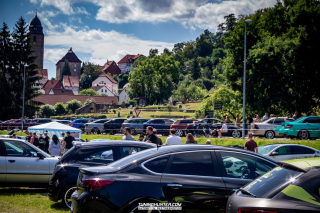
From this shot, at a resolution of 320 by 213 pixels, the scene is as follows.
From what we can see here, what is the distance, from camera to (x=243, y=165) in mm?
7125

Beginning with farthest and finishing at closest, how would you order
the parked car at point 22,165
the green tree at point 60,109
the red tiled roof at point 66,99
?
1. the red tiled roof at point 66,99
2. the green tree at point 60,109
3. the parked car at point 22,165

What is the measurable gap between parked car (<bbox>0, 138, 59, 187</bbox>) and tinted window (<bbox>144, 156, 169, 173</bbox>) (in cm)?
649

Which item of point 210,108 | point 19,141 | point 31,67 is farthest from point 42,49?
point 19,141

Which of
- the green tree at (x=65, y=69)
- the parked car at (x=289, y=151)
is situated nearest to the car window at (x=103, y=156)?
the parked car at (x=289, y=151)

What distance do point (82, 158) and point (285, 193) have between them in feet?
20.4

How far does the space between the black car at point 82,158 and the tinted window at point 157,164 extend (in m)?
2.93

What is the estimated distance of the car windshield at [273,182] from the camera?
4926 mm

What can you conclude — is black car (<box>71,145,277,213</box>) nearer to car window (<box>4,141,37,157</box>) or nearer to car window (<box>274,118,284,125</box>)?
car window (<box>4,141,37,157</box>)

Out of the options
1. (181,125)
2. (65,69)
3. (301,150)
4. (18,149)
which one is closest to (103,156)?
(18,149)

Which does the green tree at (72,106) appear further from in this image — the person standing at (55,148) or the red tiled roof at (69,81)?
the red tiled roof at (69,81)

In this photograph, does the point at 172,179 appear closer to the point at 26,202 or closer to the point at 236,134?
the point at 26,202

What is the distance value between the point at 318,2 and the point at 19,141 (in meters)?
34.0

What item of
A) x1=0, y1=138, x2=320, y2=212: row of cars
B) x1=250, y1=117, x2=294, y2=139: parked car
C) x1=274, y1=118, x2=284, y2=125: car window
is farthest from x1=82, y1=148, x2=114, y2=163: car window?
x1=274, y1=118, x2=284, y2=125: car window

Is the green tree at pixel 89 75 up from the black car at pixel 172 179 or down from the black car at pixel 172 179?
up
